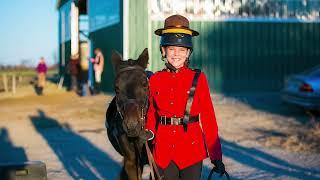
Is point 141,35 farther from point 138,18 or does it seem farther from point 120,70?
point 120,70

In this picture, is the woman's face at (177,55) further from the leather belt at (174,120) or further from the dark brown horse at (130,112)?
the leather belt at (174,120)

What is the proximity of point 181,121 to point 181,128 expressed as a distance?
0.05 m

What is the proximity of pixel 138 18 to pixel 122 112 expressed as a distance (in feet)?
49.0

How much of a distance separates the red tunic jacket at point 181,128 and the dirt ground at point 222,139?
3.57m

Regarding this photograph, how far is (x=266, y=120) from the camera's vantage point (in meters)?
13.2

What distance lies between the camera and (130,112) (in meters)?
3.77

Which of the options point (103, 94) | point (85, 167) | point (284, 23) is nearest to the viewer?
point (85, 167)

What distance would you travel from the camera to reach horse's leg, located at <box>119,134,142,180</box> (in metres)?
4.55

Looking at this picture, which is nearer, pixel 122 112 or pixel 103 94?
pixel 122 112

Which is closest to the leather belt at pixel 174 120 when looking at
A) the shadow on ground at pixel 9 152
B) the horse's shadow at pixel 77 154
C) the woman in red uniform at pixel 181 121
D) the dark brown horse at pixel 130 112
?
the woman in red uniform at pixel 181 121

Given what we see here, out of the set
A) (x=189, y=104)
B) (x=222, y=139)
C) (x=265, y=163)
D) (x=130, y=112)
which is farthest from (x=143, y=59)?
(x=222, y=139)

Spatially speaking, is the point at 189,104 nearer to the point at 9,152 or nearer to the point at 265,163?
the point at 265,163

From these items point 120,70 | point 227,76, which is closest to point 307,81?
point 227,76

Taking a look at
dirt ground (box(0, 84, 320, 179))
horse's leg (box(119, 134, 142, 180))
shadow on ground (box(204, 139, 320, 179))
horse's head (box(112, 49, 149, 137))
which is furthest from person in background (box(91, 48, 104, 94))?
horse's head (box(112, 49, 149, 137))
